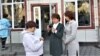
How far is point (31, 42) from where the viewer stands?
6.26 meters

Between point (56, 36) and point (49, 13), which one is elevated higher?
point (49, 13)

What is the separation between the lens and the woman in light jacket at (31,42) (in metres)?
6.27

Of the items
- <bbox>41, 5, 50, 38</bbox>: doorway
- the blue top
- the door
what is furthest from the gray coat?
<bbox>41, 5, 50, 38</bbox>: doorway

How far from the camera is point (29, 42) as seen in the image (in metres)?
6.26

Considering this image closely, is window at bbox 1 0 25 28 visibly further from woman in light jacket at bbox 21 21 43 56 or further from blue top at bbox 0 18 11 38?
woman in light jacket at bbox 21 21 43 56

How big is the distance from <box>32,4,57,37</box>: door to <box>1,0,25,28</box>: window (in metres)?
0.73

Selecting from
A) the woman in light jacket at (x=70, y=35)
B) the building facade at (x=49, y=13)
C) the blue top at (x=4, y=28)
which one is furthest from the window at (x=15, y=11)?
the woman in light jacket at (x=70, y=35)

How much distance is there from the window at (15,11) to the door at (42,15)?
73 cm

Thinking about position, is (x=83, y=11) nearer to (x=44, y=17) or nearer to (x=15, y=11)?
(x=44, y=17)

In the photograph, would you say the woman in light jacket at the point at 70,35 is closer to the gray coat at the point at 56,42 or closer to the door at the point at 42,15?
the gray coat at the point at 56,42

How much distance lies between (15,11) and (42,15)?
1.62 metres

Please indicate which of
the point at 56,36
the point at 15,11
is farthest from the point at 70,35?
the point at 15,11

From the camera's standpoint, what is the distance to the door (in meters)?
19.5

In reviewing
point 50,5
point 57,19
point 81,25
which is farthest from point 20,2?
point 57,19
